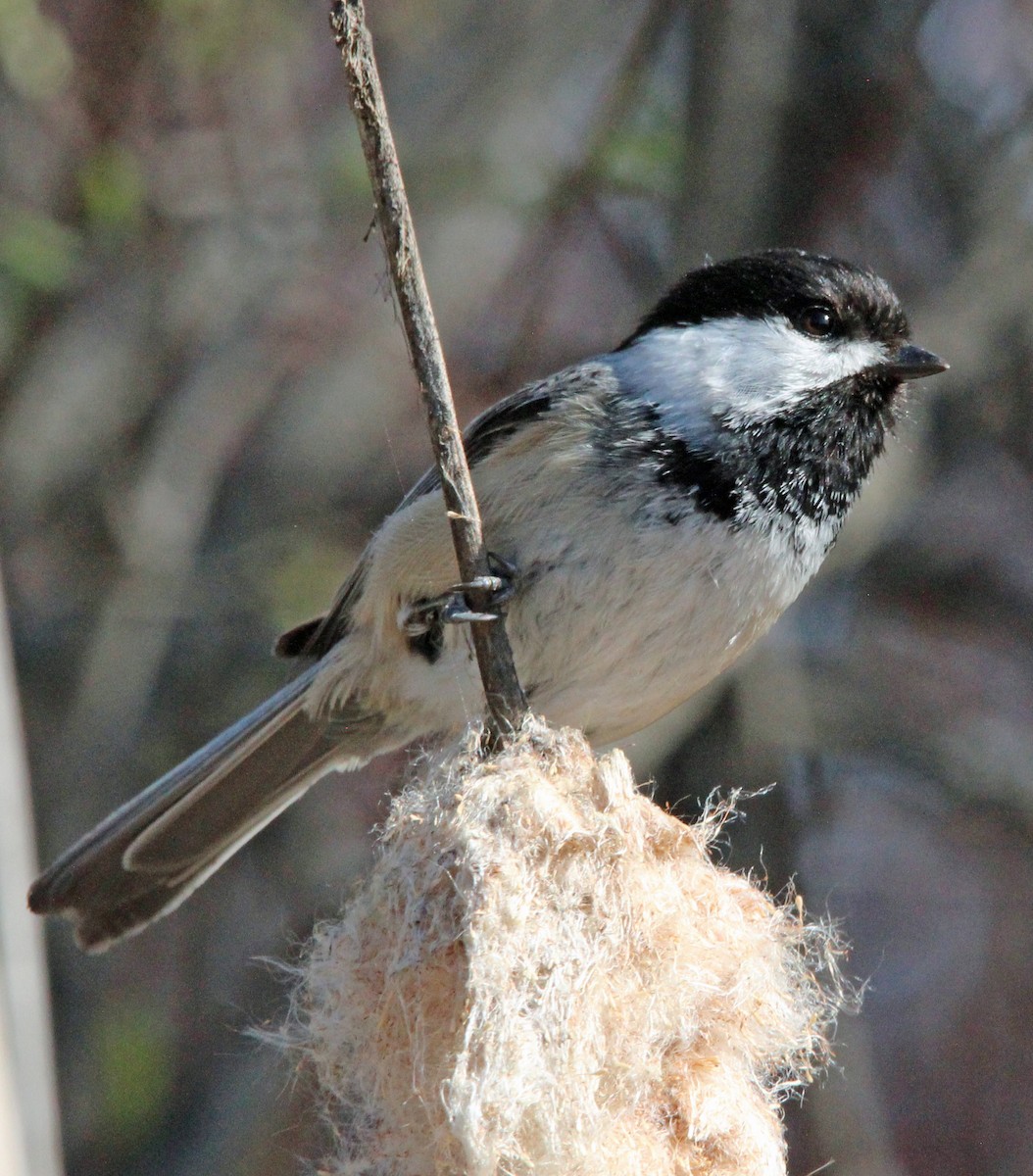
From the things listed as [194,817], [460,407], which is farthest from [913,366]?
[460,407]

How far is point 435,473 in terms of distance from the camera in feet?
6.68

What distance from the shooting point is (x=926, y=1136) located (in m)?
3.53

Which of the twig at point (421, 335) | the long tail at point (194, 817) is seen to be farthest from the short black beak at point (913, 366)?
the long tail at point (194, 817)

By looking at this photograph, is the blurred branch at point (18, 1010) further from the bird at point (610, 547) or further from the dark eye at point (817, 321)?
the dark eye at point (817, 321)

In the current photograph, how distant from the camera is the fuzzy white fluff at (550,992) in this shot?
1177mm

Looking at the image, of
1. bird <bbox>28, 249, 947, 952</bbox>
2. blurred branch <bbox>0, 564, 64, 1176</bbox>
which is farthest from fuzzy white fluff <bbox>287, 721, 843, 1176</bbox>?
bird <bbox>28, 249, 947, 952</bbox>

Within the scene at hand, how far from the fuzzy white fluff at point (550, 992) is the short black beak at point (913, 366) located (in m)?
0.82

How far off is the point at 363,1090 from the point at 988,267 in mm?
2514

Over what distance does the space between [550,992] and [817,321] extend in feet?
3.60

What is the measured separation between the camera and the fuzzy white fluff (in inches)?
46.3

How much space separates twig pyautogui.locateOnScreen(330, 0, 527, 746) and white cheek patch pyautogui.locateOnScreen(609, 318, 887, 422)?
526mm

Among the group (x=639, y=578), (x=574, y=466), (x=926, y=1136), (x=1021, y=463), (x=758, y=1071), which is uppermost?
(x=574, y=466)

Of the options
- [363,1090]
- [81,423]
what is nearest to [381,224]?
[363,1090]

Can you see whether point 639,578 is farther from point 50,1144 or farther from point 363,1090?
point 50,1144
